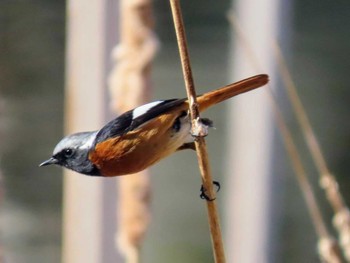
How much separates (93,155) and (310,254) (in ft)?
4.53

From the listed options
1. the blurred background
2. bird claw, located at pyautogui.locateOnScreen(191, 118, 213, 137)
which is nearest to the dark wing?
bird claw, located at pyautogui.locateOnScreen(191, 118, 213, 137)

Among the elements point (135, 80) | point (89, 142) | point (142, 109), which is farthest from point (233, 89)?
point (135, 80)

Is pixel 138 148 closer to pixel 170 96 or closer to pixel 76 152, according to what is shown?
pixel 76 152

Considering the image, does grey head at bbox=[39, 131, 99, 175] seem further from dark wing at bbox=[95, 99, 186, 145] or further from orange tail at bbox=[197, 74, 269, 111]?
orange tail at bbox=[197, 74, 269, 111]

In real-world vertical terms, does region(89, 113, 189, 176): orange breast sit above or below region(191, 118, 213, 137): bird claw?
above

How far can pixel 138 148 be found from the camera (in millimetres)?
1187

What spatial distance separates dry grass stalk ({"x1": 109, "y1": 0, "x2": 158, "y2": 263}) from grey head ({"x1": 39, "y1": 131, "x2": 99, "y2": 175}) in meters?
0.23

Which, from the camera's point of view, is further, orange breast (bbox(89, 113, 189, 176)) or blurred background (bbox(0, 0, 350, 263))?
blurred background (bbox(0, 0, 350, 263))

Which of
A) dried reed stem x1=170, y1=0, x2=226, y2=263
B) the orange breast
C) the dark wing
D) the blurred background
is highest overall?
the blurred background

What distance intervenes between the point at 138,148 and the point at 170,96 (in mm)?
1184

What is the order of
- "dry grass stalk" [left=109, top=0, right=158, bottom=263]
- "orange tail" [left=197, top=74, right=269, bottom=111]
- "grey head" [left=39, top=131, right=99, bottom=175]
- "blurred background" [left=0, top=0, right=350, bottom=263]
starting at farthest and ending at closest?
"blurred background" [left=0, top=0, right=350, bottom=263] < "dry grass stalk" [left=109, top=0, right=158, bottom=263] < "grey head" [left=39, top=131, right=99, bottom=175] < "orange tail" [left=197, top=74, right=269, bottom=111]

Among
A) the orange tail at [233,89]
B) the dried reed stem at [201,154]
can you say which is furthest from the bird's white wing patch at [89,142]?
the dried reed stem at [201,154]

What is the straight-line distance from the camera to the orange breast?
117 cm

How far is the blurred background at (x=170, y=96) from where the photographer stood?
2379 mm
